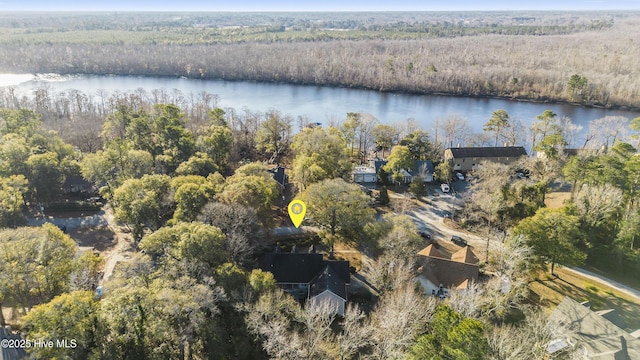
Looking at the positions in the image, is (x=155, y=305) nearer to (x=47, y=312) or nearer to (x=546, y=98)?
(x=47, y=312)

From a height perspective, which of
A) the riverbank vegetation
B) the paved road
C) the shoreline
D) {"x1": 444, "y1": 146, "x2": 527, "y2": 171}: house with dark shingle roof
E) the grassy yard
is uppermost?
the riverbank vegetation

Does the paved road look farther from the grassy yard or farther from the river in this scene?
the river

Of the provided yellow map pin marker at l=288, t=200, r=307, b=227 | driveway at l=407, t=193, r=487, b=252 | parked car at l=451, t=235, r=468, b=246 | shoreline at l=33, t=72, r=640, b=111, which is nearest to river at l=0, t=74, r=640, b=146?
shoreline at l=33, t=72, r=640, b=111

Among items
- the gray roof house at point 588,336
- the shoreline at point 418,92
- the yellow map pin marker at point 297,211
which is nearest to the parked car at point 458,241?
the gray roof house at point 588,336

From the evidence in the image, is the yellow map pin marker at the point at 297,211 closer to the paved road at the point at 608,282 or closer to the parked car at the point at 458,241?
the parked car at the point at 458,241

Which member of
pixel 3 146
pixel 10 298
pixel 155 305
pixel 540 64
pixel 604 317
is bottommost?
pixel 10 298

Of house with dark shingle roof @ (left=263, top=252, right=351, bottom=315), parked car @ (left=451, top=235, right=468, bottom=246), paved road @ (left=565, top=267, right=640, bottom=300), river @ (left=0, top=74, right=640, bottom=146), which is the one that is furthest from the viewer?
river @ (left=0, top=74, right=640, bottom=146)

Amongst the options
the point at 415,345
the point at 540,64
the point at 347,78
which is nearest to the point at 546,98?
the point at 540,64
